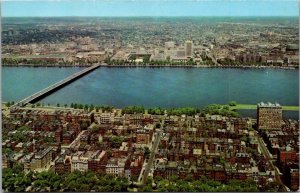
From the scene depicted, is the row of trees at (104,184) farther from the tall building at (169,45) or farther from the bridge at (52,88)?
the tall building at (169,45)

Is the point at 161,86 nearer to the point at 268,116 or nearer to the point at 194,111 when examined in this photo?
the point at 194,111

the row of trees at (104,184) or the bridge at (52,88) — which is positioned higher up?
the bridge at (52,88)

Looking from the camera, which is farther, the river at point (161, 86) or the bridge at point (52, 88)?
the bridge at point (52, 88)

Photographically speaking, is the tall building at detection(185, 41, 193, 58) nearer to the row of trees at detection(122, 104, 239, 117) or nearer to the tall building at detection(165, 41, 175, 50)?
the tall building at detection(165, 41, 175, 50)

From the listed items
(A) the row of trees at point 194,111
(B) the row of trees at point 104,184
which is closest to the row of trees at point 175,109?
(A) the row of trees at point 194,111
